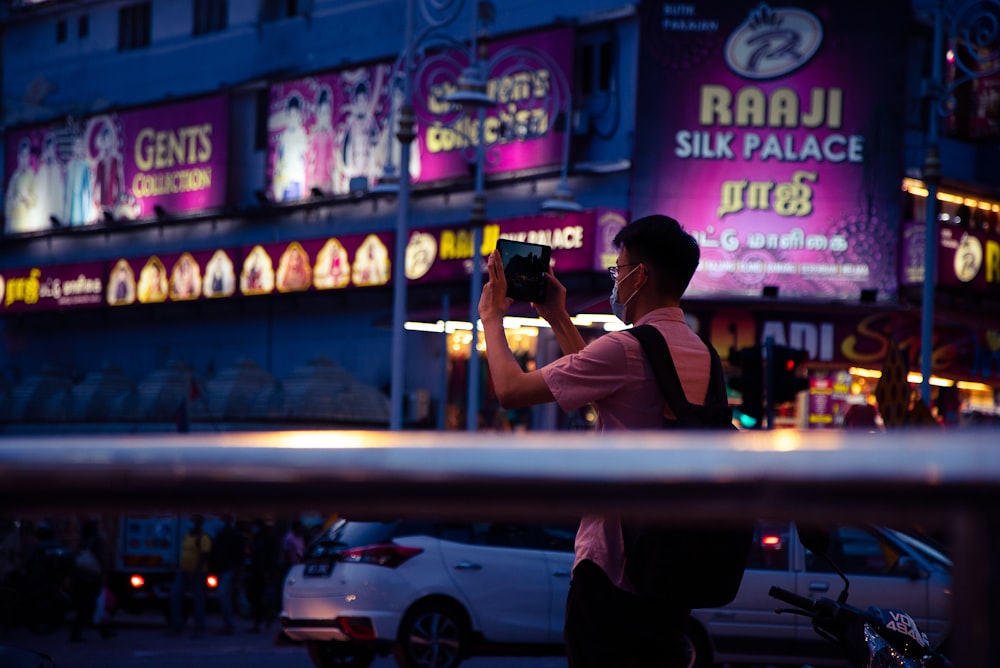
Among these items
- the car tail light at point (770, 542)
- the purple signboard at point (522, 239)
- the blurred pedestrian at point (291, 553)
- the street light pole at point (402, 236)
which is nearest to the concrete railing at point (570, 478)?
the blurred pedestrian at point (291, 553)

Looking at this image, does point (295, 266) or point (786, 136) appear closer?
point (786, 136)

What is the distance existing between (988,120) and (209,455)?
2968cm

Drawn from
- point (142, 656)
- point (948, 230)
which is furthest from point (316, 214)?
point (142, 656)

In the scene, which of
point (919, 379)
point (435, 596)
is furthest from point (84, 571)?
point (919, 379)

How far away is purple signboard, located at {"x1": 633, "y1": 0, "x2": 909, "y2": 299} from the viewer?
28.5 metres

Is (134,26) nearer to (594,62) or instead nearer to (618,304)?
(594,62)

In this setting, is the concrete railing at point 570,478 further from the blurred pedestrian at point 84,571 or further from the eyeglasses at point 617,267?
the eyeglasses at point 617,267

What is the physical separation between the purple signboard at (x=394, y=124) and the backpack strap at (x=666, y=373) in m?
22.6

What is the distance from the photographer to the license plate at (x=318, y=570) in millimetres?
12125

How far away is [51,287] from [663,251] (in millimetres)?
39362

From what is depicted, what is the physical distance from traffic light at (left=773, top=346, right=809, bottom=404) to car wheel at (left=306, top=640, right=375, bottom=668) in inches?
239

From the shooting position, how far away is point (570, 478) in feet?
4.00

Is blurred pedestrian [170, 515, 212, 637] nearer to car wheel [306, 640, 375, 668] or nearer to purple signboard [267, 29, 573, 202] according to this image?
car wheel [306, 640, 375, 668]

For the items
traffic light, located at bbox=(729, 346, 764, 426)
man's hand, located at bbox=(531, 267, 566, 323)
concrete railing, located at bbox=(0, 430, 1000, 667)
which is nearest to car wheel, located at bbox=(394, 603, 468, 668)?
traffic light, located at bbox=(729, 346, 764, 426)
